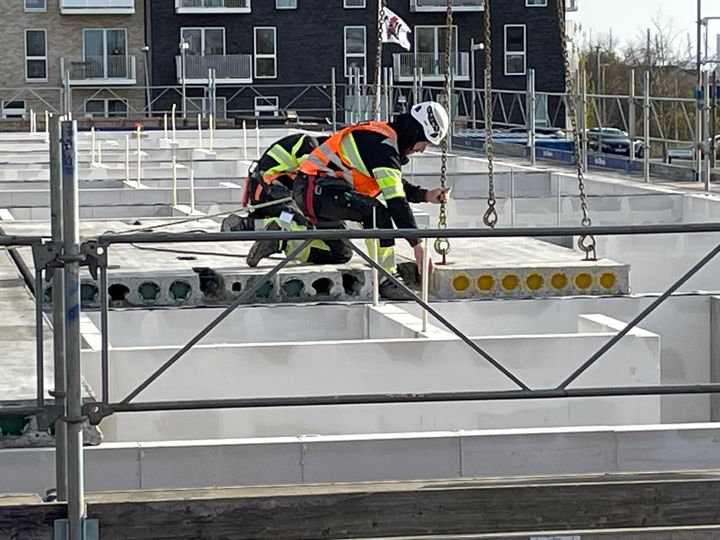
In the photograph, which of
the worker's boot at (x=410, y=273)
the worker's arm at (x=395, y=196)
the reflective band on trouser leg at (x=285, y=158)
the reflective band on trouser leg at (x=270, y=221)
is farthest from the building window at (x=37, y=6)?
the worker's arm at (x=395, y=196)

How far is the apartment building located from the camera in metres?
59.2

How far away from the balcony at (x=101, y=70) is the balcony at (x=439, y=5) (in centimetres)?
1030

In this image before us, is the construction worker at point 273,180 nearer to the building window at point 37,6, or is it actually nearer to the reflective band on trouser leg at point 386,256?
the reflective band on trouser leg at point 386,256

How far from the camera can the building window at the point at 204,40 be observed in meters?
59.9

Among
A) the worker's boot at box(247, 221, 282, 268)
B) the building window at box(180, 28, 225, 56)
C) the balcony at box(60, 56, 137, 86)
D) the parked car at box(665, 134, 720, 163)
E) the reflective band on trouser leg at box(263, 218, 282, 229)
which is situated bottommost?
the worker's boot at box(247, 221, 282, 268)

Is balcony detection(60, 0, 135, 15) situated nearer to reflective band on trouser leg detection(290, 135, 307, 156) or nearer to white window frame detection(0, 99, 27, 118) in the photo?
white window frame detection(0, 99, 27, 118)

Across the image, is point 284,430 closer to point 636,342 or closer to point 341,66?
point 636,342

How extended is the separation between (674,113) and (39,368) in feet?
93.3

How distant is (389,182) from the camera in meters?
12.7

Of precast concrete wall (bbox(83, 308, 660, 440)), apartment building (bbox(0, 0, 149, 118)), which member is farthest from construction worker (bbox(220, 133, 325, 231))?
apartment building (bbox(0, 0, 149, 118))

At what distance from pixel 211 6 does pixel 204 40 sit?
125 cm

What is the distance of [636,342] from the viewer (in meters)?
11.8

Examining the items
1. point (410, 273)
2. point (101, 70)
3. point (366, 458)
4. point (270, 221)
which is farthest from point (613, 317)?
point (101, 70)

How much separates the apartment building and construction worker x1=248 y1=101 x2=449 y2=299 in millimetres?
45732
